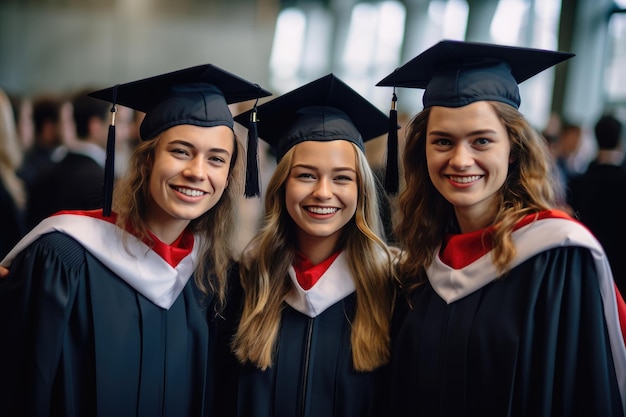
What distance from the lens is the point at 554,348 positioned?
1.72 metres

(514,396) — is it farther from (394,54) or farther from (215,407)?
(394,54)

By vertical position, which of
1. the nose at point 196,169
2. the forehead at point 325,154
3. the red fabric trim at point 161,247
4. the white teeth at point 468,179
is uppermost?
the forehead at point 325,154

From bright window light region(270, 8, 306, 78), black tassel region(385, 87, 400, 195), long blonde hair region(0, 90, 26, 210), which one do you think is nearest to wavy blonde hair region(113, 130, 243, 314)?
black tassel region(385, 87, 400, 195)

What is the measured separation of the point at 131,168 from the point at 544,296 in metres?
1.37

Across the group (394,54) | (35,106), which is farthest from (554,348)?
(394,54)

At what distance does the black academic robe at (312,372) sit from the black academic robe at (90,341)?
→ 19cm

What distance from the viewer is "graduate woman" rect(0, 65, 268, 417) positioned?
1.84 metres

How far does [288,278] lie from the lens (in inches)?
87.4

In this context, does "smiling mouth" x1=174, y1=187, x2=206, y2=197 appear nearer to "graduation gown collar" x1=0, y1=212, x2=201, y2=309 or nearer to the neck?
"graduation gown collar" x1=0, y1=212, x2=201, y2=309

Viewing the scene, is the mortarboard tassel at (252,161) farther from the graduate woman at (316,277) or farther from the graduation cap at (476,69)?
the graduation cap at (476,69)

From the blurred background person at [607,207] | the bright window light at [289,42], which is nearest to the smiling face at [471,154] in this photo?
the blurred background person at [607,207]

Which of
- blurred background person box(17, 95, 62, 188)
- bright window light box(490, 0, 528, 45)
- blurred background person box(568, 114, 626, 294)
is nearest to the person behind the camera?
blurred background person box(568, 114, 626, 294)

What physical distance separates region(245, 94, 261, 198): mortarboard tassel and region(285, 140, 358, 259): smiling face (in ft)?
0.38

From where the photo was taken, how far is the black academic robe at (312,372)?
2.04 meters
